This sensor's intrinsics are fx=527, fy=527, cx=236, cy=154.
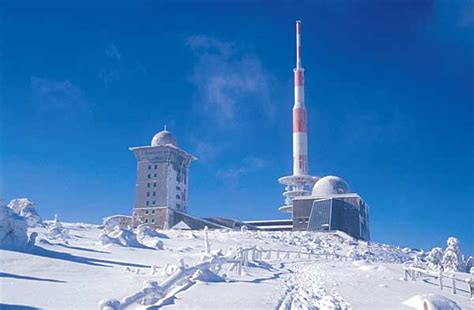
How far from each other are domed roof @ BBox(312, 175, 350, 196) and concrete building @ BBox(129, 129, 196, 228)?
19877 millimetres

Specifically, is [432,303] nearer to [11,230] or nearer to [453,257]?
[11,230]

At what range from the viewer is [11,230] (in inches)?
627

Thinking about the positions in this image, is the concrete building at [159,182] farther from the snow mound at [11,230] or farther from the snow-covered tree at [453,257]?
the snow mound at [11,230]

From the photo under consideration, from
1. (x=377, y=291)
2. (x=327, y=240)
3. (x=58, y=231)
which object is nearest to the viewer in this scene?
(x=377, y=291)

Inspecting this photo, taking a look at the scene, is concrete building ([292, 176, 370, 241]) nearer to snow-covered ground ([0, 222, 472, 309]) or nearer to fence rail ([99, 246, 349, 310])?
snow-covered ground ([0, 222, 472, 309])

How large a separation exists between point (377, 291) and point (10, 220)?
11301 mm

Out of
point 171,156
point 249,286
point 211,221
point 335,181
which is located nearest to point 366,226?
point 335,181

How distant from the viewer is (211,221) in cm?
7425

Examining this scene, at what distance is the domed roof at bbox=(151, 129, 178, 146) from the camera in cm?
7688

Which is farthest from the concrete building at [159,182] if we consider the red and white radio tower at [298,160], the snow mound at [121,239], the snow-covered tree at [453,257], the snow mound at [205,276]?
the snow mound at [205,276]

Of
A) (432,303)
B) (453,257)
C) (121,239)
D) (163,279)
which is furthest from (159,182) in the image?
(432,303)

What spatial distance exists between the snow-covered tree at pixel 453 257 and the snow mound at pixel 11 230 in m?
31.3

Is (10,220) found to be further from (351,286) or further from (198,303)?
(351,286)

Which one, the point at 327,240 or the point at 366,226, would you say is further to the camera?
the point at 366,226
